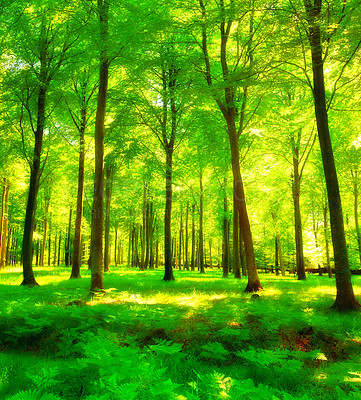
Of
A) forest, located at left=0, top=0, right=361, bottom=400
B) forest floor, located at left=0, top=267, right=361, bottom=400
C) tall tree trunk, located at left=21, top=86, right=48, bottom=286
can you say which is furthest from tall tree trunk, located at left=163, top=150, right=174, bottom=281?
forest floor, located at left=0, top=267, right=361, bottom=400

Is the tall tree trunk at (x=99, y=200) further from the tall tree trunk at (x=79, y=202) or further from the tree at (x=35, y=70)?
the tall tree trunk at (x=79, y=202)

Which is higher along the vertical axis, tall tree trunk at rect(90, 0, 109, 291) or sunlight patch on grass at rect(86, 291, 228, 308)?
tall tree trunk at rect(90, 0, 109, 291)

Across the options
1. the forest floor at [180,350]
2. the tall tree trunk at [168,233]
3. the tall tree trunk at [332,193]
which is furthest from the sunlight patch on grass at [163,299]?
the tall tree trunk at [168,233]

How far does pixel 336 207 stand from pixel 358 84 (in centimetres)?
371

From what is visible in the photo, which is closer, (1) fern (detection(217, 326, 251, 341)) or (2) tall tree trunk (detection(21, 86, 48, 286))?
(1) fern (detection(217, 326, 251, 341))

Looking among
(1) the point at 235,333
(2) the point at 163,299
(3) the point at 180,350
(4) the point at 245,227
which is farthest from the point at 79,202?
(1) the point at 235,333

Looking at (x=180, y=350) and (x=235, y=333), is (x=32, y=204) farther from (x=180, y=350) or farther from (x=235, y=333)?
(x=235, y=333)

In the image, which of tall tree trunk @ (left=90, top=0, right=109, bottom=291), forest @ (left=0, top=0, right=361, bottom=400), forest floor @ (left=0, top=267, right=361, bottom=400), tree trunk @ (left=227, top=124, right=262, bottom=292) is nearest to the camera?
forest floor @ (left=0, top=267, right=361, bottom=400)

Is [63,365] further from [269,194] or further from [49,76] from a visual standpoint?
[269,194]

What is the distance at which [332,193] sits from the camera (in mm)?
7797

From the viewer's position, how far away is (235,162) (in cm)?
1095

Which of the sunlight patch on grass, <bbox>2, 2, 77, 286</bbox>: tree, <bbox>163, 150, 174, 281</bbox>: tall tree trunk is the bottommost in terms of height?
the sunlight patch on grass

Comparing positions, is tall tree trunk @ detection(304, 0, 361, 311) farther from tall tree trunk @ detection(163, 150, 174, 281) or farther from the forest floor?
tall tree trunk @ detection(163, 150, 174, 281)

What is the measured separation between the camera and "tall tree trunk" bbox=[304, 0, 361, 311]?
7.29 m
